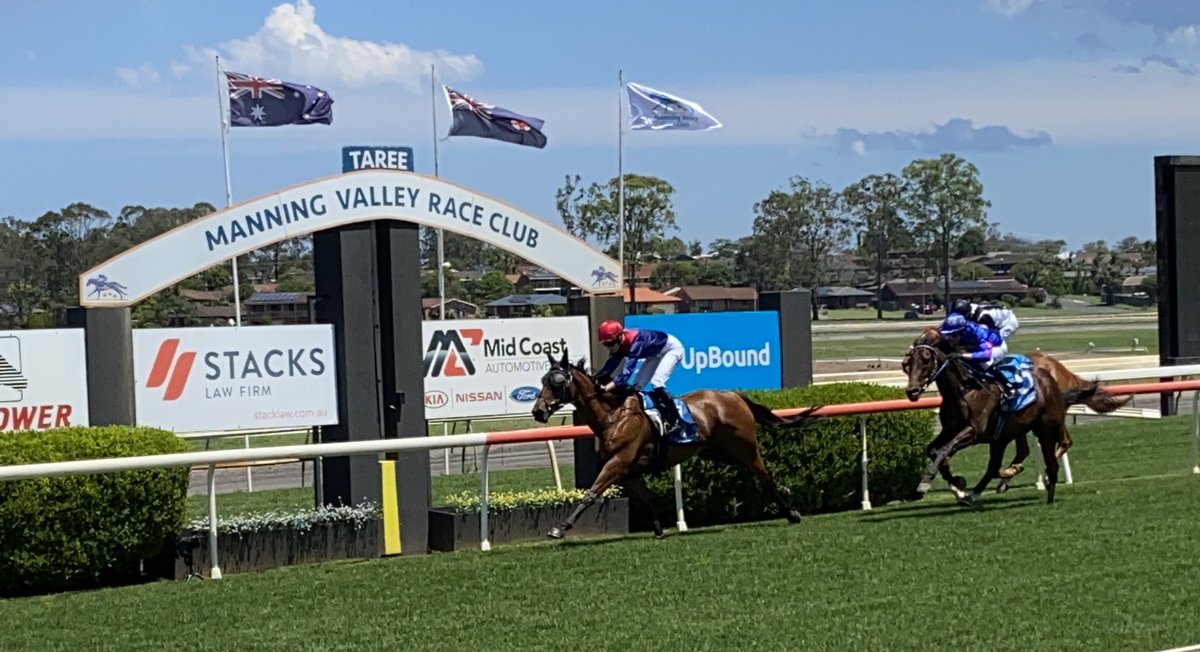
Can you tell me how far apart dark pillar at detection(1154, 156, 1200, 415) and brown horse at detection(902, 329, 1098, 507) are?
856 centimetres

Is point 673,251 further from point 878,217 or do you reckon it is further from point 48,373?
point 48,373

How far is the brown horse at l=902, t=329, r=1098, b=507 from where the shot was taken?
9883 millimetres

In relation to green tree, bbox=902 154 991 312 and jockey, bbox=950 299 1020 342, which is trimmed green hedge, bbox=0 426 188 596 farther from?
green tree, bbox=902 154 991 312

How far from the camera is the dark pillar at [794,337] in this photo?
43.2 feet

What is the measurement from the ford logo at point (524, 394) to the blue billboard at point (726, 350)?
120 cm

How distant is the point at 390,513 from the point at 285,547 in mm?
723

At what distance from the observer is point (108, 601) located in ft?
25.1

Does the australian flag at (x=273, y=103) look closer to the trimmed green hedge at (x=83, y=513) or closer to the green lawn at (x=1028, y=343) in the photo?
the trimmed green hedge at (x=83, y=513)

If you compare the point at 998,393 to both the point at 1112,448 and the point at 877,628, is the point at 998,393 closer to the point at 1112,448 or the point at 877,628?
the point at 877,628

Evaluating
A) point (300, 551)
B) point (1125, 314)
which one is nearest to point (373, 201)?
point (300, 551)

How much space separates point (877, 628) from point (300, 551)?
163 inches

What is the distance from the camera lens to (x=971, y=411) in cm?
1009

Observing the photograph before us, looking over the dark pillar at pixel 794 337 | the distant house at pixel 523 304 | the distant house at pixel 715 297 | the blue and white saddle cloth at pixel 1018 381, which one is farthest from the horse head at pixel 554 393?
the distant house at pixel 715 297

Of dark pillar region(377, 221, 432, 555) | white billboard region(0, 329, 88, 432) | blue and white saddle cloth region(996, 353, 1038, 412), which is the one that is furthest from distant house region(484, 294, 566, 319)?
white billboard region(0, 329, 88, 432)
